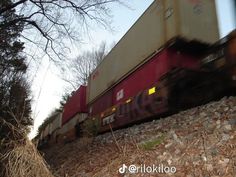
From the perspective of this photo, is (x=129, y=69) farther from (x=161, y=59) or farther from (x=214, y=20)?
(x=214, y=20)

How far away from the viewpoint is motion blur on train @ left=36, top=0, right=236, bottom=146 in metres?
7.39

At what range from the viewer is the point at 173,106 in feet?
26.4

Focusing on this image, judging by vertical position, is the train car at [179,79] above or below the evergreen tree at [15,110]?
above

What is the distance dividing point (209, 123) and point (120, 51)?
6.62 meters

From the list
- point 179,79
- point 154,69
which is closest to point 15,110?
point 179,79

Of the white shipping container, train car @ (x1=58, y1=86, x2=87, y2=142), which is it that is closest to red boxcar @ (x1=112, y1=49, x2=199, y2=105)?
the white shipping container
